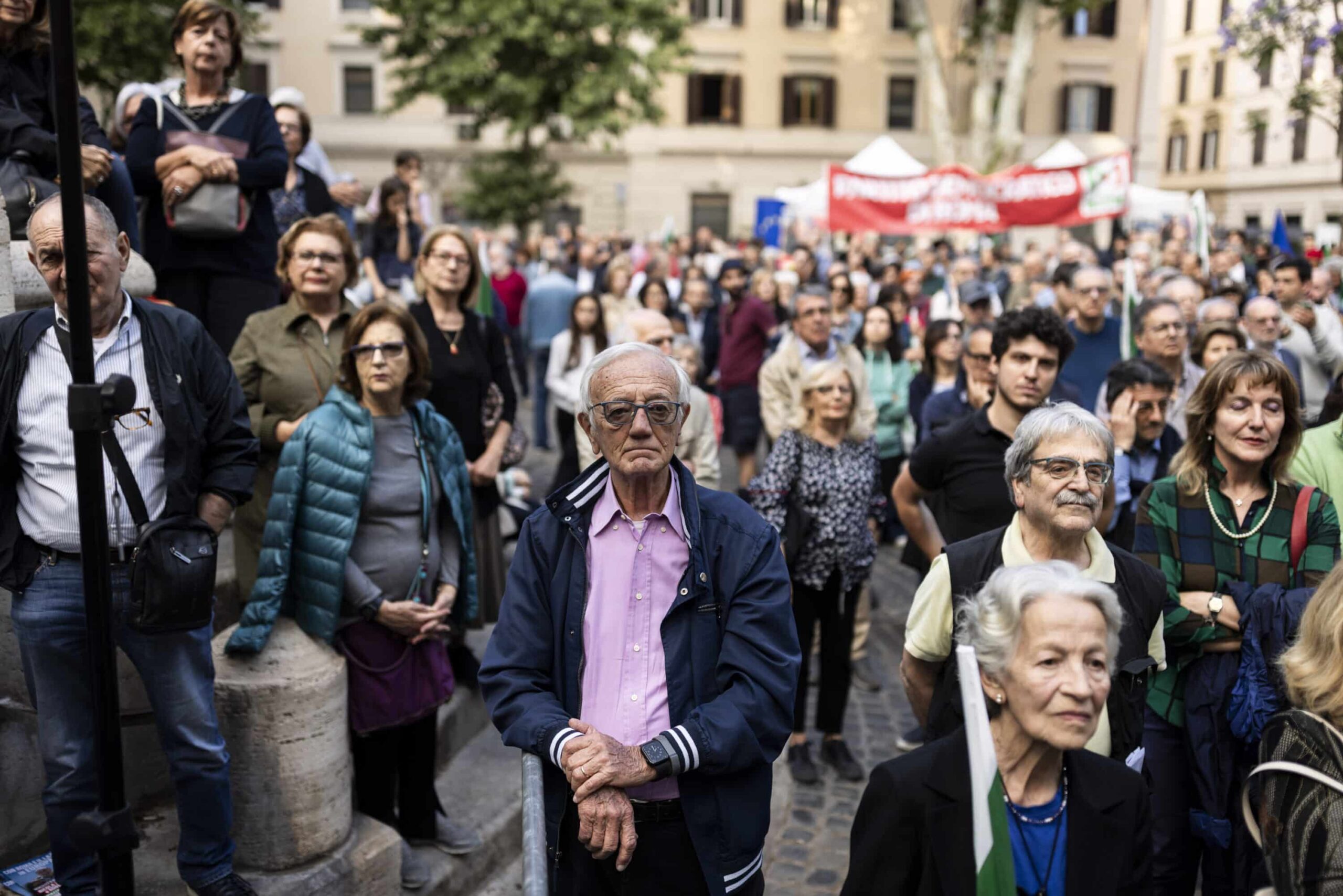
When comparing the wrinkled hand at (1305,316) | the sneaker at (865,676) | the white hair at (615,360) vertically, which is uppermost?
the white hair at (615,360)

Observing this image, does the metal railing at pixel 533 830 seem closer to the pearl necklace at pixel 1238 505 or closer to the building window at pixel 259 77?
the pearl necklace at pixel 1238 505

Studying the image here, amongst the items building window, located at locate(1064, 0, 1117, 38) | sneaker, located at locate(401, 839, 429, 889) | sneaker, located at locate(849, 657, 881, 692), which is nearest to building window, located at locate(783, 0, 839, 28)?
building window, located at locate(1064, 0, 1117, 38)

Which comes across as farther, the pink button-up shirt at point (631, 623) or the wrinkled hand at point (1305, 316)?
the wrinkled hand at point (1305, 316)

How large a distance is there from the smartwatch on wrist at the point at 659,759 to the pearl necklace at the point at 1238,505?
207 cm

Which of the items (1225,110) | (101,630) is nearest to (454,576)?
(101,630)

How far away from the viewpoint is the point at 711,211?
43.3 metres

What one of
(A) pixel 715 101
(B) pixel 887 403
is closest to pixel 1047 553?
(B) pixel 887 403

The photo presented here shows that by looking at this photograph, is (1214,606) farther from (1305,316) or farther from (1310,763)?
(1305,316)

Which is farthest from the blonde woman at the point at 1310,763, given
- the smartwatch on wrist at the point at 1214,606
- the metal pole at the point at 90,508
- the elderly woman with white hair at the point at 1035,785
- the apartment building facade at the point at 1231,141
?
the apartment building facade at the point at 1231,141

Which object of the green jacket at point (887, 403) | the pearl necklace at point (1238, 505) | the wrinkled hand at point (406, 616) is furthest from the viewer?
the green jacket at point (887, 403)

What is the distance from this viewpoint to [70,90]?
7.77ft

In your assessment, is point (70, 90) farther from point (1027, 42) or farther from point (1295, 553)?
point (1027, 42)

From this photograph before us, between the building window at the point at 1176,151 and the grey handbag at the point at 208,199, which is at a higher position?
the building window at the point at 1176,151

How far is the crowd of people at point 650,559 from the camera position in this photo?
2.64 meters
